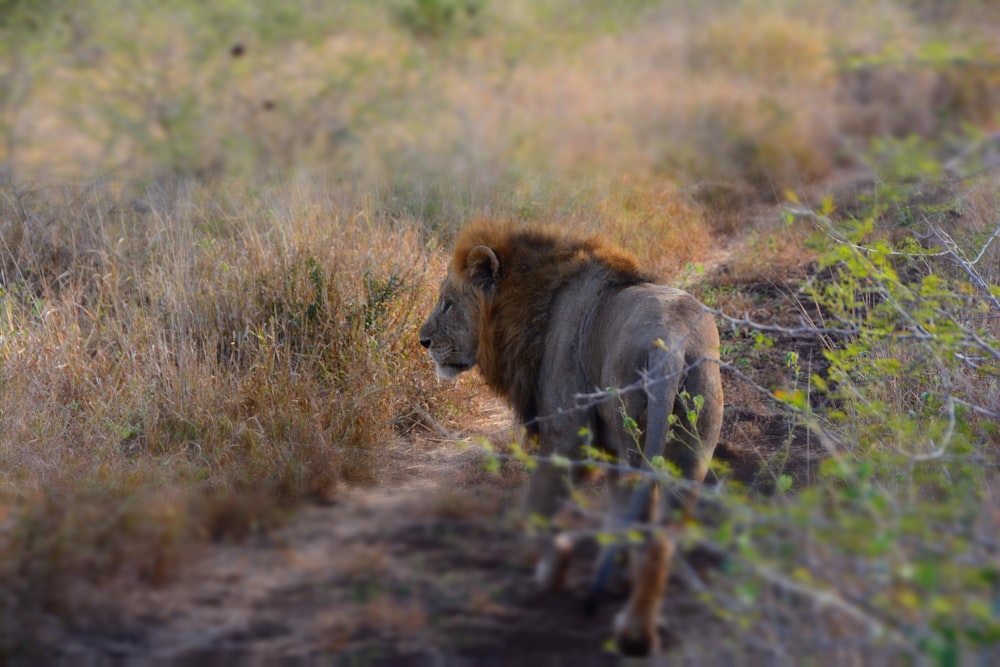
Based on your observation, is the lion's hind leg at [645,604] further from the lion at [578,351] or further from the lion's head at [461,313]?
the lion's head at [461,313]

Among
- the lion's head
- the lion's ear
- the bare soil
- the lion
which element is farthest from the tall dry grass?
the lion's ear

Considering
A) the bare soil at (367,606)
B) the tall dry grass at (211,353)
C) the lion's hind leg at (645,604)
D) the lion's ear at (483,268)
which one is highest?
the lion's ear at (483,268)

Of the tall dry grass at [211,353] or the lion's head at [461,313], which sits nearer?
the lion's head at [461,313]

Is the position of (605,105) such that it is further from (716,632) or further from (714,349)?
(716,632)

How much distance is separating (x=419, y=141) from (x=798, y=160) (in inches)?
240

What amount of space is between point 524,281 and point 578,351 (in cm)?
46

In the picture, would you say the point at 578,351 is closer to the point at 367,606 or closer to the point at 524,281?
the point at 524,281

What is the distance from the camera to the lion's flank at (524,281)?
14.9 ft

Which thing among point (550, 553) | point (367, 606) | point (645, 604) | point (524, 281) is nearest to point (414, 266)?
point (524, 281)

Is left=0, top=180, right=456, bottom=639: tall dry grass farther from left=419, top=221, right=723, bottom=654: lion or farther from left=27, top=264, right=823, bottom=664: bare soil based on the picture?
left=419, top=221, right=723, bottom=654: lion

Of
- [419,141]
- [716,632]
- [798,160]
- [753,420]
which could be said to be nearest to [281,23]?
[419,141]

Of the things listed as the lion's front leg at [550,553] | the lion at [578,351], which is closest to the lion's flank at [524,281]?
the lion at [578,351]

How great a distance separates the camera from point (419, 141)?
15.9 metres

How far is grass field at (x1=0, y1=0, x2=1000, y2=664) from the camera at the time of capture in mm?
3041
